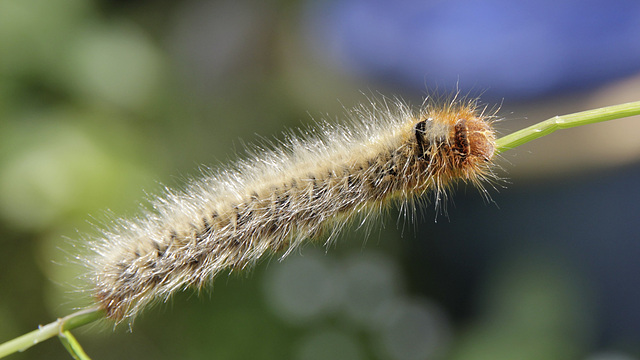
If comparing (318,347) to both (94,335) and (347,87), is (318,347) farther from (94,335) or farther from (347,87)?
(347,87)

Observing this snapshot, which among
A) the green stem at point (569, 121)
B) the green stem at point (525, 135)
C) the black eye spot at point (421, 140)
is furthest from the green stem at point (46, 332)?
the green stem at point (569, 121)

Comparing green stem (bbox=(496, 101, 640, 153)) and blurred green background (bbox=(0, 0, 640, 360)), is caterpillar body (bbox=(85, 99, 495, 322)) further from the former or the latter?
blurred green background (bbox=(0, 0, 640, 360))

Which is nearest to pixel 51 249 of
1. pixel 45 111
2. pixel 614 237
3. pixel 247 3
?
pixel 45 111

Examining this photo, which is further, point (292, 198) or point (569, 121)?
point (292, 198)

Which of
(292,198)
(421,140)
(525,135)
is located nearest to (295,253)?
(292,198)

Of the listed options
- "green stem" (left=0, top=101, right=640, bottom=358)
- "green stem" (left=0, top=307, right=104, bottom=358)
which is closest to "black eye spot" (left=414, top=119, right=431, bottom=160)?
"green stem" (left=0, top=101, right=640, bottom=358)

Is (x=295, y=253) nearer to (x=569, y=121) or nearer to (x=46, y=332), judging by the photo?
(x=46, y=332)
